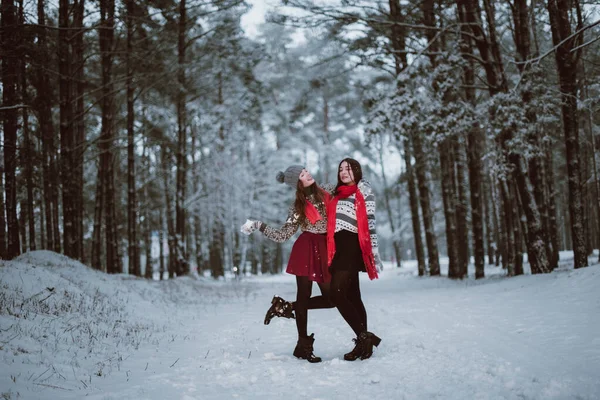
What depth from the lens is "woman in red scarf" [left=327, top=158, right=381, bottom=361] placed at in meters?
4.32

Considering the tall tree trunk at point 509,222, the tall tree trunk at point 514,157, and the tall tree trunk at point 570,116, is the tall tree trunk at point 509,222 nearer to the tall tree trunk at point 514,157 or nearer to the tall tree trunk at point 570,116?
the tall tree trunk at point 514,157

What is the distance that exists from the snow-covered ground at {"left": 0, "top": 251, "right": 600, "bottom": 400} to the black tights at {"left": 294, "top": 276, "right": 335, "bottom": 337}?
36cm

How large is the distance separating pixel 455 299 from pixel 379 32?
7509 mm

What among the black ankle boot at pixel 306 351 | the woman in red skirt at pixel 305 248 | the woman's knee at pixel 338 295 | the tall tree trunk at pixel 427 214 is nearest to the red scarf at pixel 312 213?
the woman in red skirt at pixel 305 248

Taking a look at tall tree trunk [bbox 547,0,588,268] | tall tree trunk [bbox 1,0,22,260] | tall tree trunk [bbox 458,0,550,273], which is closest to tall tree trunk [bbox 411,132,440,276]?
tall tree trunk [bbox 458,0,550,273]

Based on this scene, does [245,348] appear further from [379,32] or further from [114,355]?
[379,32]

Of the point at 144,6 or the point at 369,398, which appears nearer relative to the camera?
the point at 369,398

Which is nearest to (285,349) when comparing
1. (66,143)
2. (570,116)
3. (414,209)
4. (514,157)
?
(570,116)

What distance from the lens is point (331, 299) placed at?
441cm

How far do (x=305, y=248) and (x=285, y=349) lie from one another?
142cm

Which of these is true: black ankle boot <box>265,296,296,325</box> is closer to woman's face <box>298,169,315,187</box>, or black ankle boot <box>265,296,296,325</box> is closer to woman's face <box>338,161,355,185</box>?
woman's face <box>298,169,315,187</box>

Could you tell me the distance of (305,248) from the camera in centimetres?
444

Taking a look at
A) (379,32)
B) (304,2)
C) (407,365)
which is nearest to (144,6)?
(304,2)

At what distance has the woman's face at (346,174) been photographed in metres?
4.51
